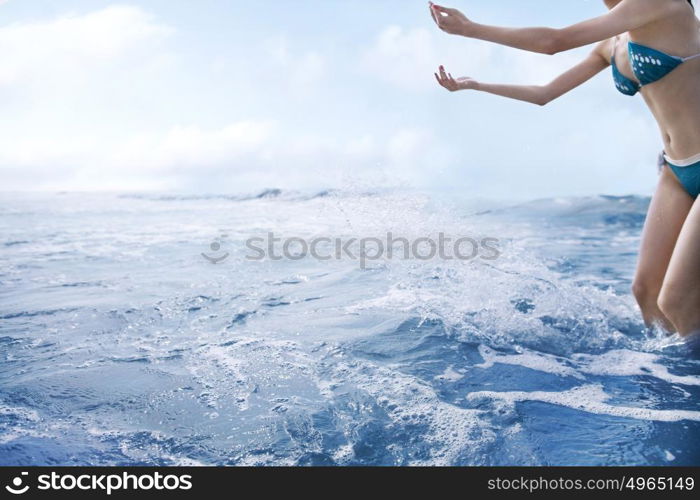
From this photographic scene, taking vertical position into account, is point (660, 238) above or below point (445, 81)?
below

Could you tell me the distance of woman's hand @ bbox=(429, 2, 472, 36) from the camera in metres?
2.46

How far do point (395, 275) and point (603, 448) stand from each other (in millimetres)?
3944

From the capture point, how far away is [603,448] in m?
2.21

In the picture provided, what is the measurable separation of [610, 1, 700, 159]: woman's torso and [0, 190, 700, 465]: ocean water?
1.33m

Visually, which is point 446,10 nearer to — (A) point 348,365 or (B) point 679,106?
(B) point 679,106

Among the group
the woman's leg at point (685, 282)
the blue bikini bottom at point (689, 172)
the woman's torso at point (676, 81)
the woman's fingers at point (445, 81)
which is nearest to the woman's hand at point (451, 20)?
the woman's fingers at point (445, 81)

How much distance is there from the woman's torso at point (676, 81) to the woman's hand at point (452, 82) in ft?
2.95

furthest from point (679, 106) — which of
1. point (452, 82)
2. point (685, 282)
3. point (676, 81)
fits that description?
point (452, 82)

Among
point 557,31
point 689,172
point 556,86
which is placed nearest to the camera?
point 557,31

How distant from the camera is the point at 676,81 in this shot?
2.90m

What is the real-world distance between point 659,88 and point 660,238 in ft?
3.24

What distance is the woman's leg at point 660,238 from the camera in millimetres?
3354
